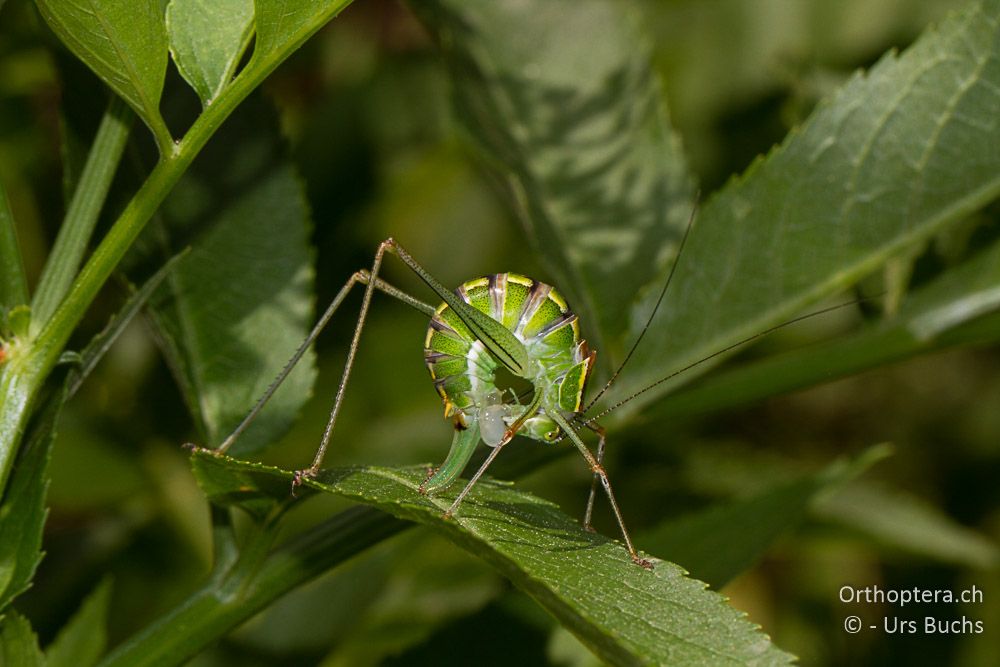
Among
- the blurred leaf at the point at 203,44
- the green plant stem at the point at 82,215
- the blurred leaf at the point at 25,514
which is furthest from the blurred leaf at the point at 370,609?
the blurred leaf at the point at 203,44

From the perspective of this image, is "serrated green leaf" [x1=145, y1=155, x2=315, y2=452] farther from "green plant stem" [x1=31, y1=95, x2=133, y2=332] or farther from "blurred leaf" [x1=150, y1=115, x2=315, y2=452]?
"green plant stem" [x1=31, y1=95, x2=133, y2=332]

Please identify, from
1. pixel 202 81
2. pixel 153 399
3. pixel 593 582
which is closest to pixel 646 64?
pixel 202 81

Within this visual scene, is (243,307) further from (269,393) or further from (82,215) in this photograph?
(82,215)

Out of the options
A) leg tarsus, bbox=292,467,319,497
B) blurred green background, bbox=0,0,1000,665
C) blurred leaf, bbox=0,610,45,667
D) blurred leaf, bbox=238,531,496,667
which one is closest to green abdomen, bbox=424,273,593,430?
blurred green background, bbox=0,0,1000,665

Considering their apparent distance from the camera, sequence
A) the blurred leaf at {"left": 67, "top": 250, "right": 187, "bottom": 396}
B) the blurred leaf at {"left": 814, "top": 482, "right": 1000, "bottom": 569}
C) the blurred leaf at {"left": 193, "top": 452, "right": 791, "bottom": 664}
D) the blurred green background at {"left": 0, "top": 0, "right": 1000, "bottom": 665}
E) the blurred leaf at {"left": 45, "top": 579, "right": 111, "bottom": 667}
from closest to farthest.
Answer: the blurred leaf at {"left": 193, "top": 452, "right": 791, "bottom": 664}, the blurred leaf at {"left": 67, "top": 250, "right": 187, "bottom": 396}, the blurred leaf at {"left": 45, "top": 579, "right": 111, "bottom": 667}, the blurred green background at {"left": 0, "top": 0, "right": 1000, "bottom": 665}, the blurred leaf at {"left": 814, "top": 482, "right": 1000, "bottom": 569}

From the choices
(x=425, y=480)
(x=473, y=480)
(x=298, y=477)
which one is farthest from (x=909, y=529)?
(x=298, y=477)

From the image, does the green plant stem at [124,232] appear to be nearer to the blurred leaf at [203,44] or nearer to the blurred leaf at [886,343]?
Answer: the blurred leaf at [203,44]

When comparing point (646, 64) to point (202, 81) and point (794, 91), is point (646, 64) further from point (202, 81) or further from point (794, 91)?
point (202, 81)
